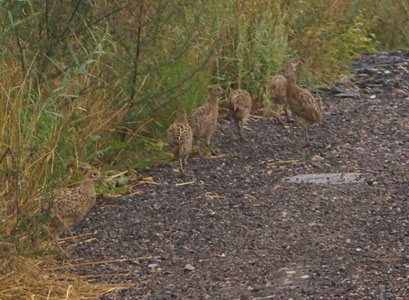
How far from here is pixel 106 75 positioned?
27.1ft

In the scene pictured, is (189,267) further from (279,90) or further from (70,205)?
(279,90)

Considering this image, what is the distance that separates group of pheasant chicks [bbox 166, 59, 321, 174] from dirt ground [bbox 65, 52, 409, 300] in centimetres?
23

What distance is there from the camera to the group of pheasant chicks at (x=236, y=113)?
319 inches

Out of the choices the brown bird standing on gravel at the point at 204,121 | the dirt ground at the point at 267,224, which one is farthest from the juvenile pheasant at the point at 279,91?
the brown bird standing on gravel at the point at 204,121

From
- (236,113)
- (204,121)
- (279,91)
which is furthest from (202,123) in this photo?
(279,91)

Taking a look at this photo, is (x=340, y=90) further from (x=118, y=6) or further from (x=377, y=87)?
(x=118, y=6)

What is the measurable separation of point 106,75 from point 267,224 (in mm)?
2268

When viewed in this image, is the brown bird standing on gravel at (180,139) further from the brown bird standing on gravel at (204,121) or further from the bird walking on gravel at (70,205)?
the bird walking on gravel at (70,205)

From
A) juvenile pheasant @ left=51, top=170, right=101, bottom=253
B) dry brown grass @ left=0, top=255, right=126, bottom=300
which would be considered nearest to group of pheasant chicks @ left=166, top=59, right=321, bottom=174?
juvenile pheasant @ left=51, top=170, right=101, bottom=253

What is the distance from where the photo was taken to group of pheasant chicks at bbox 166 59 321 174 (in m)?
8.10

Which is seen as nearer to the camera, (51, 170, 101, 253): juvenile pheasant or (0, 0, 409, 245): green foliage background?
(0, 0, 409, 245): green foliage background

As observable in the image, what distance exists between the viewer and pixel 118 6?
767 centimetres

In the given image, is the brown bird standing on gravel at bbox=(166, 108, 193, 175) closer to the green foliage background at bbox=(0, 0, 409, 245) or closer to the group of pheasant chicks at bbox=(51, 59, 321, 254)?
the group of pheasant chicks at bbox=(51, 59, 321, 254)

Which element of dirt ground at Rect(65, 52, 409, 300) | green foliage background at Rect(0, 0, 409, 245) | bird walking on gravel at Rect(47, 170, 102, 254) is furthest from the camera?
bird walking on gravel at Rect(47, 170, 102, 254)
